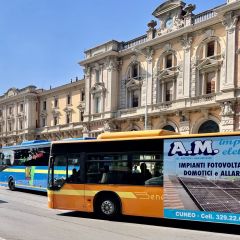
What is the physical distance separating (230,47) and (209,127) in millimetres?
6957

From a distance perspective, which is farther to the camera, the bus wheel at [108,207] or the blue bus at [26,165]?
the blue bus at [26,165]

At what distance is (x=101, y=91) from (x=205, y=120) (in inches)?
572

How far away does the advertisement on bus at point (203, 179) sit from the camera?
389 inches

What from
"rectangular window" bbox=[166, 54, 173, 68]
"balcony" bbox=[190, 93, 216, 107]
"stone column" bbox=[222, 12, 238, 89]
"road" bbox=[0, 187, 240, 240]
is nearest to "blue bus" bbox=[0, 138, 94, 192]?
"road" bbox=[0, 187, 240, 240]

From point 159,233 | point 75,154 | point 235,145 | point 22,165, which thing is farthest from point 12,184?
point 235,145

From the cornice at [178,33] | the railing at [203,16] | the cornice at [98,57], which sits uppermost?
the railing at [203,16]

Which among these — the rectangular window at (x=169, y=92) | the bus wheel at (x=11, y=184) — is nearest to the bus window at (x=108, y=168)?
the bus wheel at (x=11, y=184)

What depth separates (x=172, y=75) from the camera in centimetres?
3597

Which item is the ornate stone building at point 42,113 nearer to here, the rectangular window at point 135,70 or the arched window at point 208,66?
the rectangular window at point 135,70

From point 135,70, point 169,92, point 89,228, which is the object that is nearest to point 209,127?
point 169,92

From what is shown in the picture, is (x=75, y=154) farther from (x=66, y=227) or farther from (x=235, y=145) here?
(x=235, y=145)

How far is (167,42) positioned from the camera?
36625 millimetres

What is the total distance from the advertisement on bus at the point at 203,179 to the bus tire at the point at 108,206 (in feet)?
6.08

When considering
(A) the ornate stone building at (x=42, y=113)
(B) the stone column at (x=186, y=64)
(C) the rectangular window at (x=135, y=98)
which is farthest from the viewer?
(A) the ornate stone building at (x=42, y=113)
